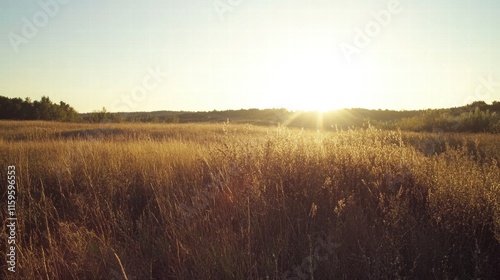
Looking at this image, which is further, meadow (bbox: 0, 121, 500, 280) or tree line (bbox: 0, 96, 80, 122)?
tree line (bbox: 0, 96, 80, 122)

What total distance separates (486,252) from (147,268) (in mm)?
2748

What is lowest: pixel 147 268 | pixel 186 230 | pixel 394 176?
pixel 147 268

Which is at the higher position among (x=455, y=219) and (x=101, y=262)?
(x=455, y=219)

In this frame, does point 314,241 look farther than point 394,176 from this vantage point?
No

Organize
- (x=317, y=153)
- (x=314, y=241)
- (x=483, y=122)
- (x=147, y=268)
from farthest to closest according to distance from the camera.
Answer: (x=483, y=122)
(x=317, y=153)
(x=314, y=241)
(x=147, y=268)

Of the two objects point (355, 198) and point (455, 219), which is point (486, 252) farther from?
point (355, 198)

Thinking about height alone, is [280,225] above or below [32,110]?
below

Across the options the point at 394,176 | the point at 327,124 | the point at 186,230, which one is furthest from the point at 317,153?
the point at 327,124

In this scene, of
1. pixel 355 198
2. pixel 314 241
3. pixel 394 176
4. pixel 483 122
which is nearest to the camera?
pixel 314 241

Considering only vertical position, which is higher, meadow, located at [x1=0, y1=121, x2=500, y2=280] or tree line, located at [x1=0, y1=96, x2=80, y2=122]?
tree line, located at [x1=0, y1=96, x2=80, y2=122]

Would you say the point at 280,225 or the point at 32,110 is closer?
the point at 280,225

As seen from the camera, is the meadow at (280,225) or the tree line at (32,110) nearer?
the meadow at (280,225)

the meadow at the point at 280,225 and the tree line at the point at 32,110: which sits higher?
the tree line at the point at 32,110

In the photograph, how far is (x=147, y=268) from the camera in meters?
2.72
